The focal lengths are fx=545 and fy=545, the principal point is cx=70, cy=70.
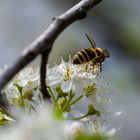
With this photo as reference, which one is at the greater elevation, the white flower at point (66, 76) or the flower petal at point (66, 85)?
the white flower at point (66, 76)

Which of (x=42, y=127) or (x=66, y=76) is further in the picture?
(x=66, y=76)

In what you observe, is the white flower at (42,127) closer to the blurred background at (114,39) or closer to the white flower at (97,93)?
the white flower at (97,93)

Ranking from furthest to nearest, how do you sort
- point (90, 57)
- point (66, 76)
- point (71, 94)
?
point (90, 57) < point (66, 76) < point (71, 94)

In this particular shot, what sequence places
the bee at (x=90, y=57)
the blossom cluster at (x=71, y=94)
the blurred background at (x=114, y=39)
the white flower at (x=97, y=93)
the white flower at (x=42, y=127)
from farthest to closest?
1. the blurred background at (x=114, y=39)
2. the bee at (x=90, y=57)
3. the white flower at (x=97, y=93)
4. the blossom cluster at (x=71, y=94)
5. the white flower at (x=42, y=127)

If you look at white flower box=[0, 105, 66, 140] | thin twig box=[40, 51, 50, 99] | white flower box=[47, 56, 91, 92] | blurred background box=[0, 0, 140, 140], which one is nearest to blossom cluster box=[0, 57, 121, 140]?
white flower box=[47, 56, 91, 92]

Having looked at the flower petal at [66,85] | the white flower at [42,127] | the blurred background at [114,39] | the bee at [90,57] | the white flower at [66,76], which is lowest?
the white flower at [42,127]

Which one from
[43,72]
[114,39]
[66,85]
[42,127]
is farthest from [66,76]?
[114,39]

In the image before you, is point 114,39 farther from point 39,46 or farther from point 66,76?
point 39,46

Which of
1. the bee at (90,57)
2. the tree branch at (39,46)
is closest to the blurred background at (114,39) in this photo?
the bee at (90,57)

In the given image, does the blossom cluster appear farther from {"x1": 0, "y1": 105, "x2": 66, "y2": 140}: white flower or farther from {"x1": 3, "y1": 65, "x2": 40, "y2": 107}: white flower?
{"x1": 0, "y1": 105, "x2": 66, "y2": 140}: white flower

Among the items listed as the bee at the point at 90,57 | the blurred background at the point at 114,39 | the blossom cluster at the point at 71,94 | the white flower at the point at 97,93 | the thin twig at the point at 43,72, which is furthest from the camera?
the blurred background at the point at 114,39

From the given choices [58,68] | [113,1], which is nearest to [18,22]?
[113,1]

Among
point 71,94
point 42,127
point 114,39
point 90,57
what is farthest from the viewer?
point 114,39

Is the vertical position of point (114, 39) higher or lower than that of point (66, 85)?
higher
